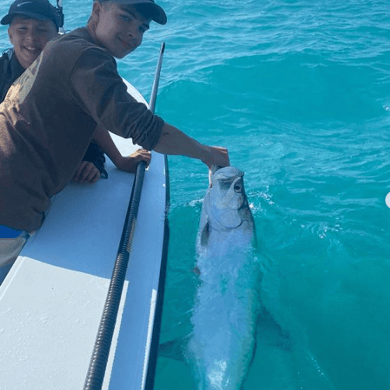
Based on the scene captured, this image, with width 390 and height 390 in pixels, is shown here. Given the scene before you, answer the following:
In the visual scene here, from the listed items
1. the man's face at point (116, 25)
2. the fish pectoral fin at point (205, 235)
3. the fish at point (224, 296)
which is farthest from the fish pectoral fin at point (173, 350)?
the man's face at point (116, 25)

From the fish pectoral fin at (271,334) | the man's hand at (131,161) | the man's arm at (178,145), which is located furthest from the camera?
the man's hand at (131,161)

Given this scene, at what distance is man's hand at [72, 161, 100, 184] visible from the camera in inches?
130

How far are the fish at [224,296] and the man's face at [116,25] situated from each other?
1.18 m

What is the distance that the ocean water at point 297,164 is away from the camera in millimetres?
3139

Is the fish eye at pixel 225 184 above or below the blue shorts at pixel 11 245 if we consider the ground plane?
below

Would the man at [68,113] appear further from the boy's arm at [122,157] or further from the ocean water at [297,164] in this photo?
the ocean water at [297,164]

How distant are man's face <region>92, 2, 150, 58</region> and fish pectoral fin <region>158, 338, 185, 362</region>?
1756mm

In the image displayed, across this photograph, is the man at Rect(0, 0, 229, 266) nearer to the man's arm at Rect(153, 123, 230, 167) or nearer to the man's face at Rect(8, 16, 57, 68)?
the man's arm at Rect(153, 123, 230, 167)

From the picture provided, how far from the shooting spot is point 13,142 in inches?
89.4

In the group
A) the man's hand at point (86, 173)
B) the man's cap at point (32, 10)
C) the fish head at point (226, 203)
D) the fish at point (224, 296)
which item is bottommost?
the fish at point (224, 296)

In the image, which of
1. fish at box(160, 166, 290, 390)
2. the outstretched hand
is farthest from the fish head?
the outstretched hand

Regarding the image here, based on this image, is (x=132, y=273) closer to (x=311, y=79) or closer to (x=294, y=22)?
(x=311, y=79)

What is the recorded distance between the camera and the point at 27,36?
3205 mm

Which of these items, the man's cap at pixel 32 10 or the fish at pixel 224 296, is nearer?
the fish at pixel 224 296
